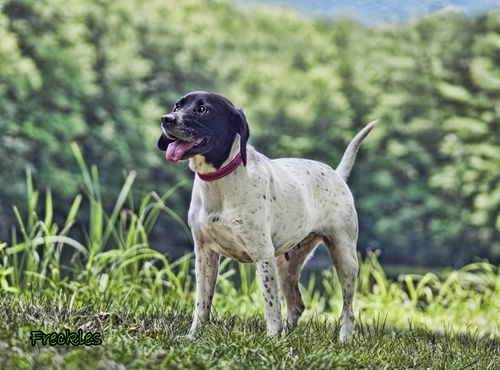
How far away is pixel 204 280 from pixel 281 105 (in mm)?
18574

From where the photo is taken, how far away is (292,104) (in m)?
21.1

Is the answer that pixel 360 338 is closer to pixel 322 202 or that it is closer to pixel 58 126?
pixel 322 202

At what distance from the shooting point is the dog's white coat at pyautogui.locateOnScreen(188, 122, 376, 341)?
9.51 ft

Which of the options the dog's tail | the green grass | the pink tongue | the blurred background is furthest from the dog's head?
the blurred background

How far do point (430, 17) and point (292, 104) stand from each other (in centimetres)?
605

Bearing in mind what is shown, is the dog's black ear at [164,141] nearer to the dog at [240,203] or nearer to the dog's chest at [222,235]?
the dog at [240,203]

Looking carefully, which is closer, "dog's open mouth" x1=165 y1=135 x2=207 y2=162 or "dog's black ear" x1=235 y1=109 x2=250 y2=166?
"dog's open mouth" x1=165 y1=135 x2=207 y2=162

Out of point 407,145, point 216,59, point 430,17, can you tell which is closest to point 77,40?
point 216,59

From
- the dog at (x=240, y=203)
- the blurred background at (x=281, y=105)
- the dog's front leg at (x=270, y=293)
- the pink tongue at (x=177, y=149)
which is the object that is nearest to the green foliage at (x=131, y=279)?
the dog at (x=240, y=203)

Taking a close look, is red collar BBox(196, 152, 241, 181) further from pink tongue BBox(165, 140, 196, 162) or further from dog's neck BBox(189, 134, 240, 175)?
pink tongue BBox(165, 140, 196, 162)

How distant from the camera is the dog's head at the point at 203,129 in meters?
2.66

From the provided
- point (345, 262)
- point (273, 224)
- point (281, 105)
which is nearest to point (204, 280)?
point (273, 224)

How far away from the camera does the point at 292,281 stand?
11.8 feet

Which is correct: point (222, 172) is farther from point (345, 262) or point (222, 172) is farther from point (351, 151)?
point (351, 151)
